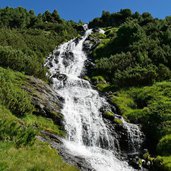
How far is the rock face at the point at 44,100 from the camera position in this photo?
39438 mm

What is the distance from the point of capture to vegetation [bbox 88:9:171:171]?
→ 3919 cm

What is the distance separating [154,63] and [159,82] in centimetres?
897

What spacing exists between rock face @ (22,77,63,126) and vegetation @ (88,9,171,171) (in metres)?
8.70

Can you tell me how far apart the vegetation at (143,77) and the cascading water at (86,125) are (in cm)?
352

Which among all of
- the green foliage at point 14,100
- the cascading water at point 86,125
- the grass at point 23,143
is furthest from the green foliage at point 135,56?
the grass at point 23,143

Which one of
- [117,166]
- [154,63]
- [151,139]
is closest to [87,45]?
[154,63]

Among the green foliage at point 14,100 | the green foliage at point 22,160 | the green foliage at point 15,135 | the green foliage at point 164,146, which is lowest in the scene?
the green foliage at point 22,160

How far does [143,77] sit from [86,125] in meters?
20.7

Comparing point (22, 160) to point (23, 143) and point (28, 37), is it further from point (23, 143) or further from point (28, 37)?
point (28, 37)

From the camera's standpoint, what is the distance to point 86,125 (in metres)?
39.4

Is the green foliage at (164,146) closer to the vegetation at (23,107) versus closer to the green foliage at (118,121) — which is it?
the green foliage at (118,121)

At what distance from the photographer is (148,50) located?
70188 mm

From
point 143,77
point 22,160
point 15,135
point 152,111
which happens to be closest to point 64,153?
point 15,135

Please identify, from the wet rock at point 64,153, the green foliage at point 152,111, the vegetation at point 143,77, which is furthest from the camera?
the vegetation at point 143,77
